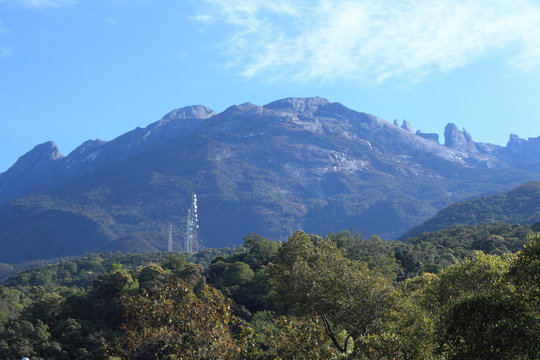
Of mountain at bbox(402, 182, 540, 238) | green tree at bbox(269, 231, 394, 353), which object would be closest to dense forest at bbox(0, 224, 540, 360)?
green tree at bbox(269, 231, 394, 353)

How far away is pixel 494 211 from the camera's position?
150 metres

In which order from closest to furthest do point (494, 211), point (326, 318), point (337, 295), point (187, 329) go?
point (187, 329) → point (337, 295) → point (326, 318) → point (494, 211)

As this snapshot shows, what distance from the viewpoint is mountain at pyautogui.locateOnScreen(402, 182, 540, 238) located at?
142500mm

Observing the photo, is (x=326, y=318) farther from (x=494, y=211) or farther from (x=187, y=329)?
(x=494, y=211)

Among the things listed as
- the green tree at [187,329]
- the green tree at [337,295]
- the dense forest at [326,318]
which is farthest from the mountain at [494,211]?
the green tree at [187,329]

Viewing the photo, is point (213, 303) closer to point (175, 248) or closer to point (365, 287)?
point (365, 287)

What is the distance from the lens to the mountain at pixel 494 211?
468 feet

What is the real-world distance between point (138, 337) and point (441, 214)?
14528cm

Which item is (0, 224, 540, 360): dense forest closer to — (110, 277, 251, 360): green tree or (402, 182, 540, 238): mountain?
(110, 277, 251, 360): green tree

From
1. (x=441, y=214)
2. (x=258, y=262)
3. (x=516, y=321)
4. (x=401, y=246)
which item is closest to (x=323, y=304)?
(x=516, y=321)

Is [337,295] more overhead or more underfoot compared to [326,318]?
more overhead

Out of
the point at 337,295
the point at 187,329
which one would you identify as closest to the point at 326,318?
the point at 337,295

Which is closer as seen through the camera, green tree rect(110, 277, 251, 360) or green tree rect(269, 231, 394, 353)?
green tree rect(110, 277, 251, 360)

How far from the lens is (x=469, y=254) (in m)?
65.4
